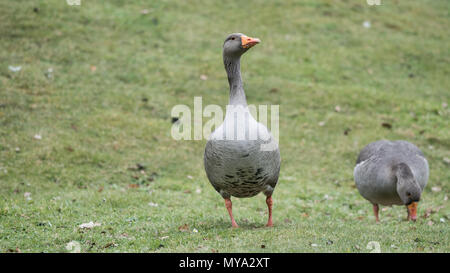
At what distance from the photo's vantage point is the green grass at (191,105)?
7152mm

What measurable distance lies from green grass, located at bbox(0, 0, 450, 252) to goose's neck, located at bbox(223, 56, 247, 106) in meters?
1.89

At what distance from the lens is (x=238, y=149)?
6129mm

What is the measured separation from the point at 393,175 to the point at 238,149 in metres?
3.40

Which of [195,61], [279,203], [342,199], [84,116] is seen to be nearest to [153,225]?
[279,203]

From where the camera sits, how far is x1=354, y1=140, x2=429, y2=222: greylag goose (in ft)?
25.4

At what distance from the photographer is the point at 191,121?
46.8ft

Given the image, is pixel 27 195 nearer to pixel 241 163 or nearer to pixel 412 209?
pixel 241 163

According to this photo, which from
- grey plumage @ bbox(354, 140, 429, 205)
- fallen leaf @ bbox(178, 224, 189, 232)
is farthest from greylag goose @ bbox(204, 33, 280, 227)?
grey plumage @ bbox(354, 140, 429, 205)

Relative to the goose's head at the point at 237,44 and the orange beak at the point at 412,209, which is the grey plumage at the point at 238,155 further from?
the orange beak at the point at 412,209

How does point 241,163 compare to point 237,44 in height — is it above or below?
below

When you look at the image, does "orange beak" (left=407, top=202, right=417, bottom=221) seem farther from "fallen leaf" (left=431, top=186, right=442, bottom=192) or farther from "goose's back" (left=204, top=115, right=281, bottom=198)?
"fallen leaf" (left=431, top=186, right=442, bottom=192)

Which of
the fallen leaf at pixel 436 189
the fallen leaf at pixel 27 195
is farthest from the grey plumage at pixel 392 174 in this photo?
the fallen leaf at pixel 27 195

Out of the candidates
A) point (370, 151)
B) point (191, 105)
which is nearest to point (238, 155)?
point (370, 151)

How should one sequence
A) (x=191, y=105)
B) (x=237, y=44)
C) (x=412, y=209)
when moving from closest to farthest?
(x=237, y=44) → (x=412, y=209) → (x=191, y=105)
